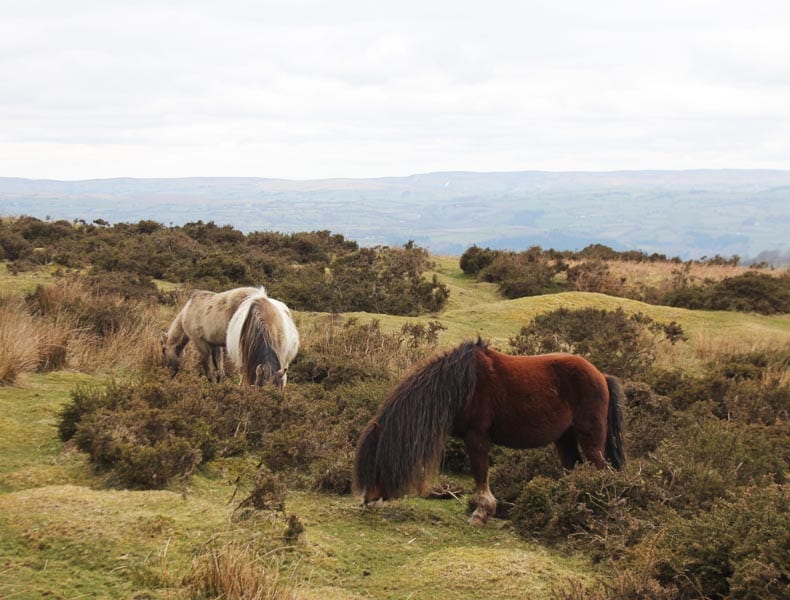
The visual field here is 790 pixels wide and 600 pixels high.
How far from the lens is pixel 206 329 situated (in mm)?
9469

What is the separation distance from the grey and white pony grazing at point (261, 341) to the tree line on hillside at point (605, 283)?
11261 mm

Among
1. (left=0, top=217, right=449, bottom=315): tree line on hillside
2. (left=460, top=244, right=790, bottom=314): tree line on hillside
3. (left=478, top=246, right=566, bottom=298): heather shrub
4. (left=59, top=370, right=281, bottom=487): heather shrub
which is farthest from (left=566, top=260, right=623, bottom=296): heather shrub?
Result: (left=59, top=370, right=281, bottom=487): heather shrub

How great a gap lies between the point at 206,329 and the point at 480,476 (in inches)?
204

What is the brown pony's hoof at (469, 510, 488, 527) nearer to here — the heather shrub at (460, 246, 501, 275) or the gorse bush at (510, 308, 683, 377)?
the gorse bush at (510, 308, 683, 377)

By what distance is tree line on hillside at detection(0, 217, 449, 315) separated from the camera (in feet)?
50.5

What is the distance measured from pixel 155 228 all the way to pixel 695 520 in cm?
2185

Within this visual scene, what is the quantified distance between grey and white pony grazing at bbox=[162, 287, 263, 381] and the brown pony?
4.23 m

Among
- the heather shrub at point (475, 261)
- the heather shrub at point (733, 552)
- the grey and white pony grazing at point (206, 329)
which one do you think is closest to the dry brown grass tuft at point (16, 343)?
the grey and white pony grazing at point (206, 329)

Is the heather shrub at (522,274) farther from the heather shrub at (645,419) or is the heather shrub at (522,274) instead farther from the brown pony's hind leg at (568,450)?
the brown pony's hind leg at (568,450)

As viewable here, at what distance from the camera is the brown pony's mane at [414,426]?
5395mm

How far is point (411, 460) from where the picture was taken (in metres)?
5.40

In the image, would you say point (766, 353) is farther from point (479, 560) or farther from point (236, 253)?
point (236, 253)

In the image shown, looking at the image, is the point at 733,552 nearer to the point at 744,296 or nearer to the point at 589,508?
the point at 589,508

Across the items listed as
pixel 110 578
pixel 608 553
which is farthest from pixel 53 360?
pixel 608 553
